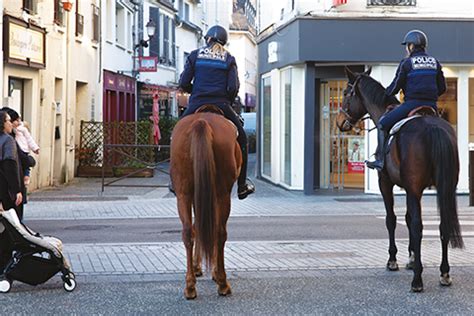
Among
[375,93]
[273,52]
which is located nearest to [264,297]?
[375,93]

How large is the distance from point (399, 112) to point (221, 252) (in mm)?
2486

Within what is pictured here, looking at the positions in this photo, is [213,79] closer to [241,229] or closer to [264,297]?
[264,297]

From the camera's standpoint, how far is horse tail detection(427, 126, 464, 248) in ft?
28.0

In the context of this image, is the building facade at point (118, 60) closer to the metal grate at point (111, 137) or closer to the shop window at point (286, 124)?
the metal grate at point (111, 137)

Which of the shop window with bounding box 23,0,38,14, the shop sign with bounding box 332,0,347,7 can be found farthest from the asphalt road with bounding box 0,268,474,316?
the shop window with bounding box 23,0,38,14

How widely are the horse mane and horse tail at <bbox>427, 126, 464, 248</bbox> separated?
1.58 metres

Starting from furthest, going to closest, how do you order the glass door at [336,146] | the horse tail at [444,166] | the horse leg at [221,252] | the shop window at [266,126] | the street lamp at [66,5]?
the shop window at [266,126] → the street lamp at [66,5] → the glass door at [336,146] → the horse tail at [444,166] → the horse leg at [221,252]

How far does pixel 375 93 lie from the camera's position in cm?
1027

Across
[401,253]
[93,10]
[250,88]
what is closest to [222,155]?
[401,253]

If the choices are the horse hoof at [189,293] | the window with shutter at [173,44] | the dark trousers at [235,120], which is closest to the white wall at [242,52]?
the window with shutter at [173,44]

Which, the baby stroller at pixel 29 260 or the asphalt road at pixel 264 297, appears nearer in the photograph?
the asphalt road at pixel 264 297

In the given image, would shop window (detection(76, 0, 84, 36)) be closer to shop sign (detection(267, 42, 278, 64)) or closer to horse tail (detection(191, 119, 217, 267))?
shop sign (detection(267, 42, 278, 64))

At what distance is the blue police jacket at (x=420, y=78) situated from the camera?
9.17 meters

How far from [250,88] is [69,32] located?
47573mm
